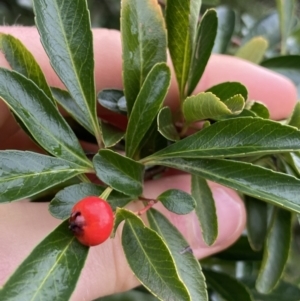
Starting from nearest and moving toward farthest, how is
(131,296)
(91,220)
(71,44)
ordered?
(91,220), (71,44), (131,296)

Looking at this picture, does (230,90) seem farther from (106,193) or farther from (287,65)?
(287,65)

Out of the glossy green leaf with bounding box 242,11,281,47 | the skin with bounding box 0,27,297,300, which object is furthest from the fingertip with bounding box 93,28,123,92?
the glossy green leaf with bounding box 242,11,281,47

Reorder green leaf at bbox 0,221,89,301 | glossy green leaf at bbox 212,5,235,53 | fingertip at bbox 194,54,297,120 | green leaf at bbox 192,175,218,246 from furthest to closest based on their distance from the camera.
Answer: glossy green leaf at bbox 212,5,235,53 → fingertip at bbox 194,54,297,120 → green leaf at bbox 192,175,218,246 → green leaf at bbox 0,221,89,301

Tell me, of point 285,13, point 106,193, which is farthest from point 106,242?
point 285,13

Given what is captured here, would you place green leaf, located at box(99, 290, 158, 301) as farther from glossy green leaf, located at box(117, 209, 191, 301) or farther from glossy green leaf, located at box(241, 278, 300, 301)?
glossy green leaf, located at box(117, 209, 191, 301)

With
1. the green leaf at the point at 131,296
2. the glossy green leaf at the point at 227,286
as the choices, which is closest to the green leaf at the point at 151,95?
the glossy green leaf at the point at 227,286

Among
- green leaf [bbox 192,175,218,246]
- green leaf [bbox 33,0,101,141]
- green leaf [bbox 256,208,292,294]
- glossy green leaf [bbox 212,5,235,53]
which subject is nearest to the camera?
green leaf [bbox 33,0,101,141]

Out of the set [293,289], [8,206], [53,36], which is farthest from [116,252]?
[293,289]
